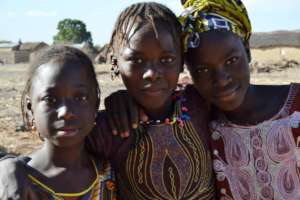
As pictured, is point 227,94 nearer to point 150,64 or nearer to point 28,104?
point 150,64

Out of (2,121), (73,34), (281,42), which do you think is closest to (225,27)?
(2,121)

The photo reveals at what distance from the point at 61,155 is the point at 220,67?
2.72 ft

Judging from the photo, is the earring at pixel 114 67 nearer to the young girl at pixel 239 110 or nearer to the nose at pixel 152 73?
the nose at pixel 152 73

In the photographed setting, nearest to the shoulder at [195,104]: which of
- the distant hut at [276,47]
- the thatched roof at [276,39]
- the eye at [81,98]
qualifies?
the eye at [81,98]

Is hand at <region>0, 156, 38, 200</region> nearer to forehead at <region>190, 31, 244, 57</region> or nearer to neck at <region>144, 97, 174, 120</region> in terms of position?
neck at <region>144, 97, 174, 120</region>

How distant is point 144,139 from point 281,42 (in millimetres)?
28909

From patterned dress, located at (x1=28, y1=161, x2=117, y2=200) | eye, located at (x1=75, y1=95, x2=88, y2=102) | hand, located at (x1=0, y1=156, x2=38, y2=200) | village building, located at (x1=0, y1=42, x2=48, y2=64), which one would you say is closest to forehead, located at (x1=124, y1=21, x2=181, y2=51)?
eye, located at (x1=75, y1=95, x2=88, y2=102)

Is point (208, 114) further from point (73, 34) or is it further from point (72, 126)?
point (73, 34)

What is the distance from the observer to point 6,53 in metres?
41.6

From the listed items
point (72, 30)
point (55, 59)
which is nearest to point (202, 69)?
point (55, 59)

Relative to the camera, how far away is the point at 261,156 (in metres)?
2.61

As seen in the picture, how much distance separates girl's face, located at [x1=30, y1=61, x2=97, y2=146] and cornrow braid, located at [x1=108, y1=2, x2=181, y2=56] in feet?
1.04

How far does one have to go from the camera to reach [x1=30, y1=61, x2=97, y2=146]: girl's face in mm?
2068

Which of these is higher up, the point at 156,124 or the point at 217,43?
the point at 217,43
